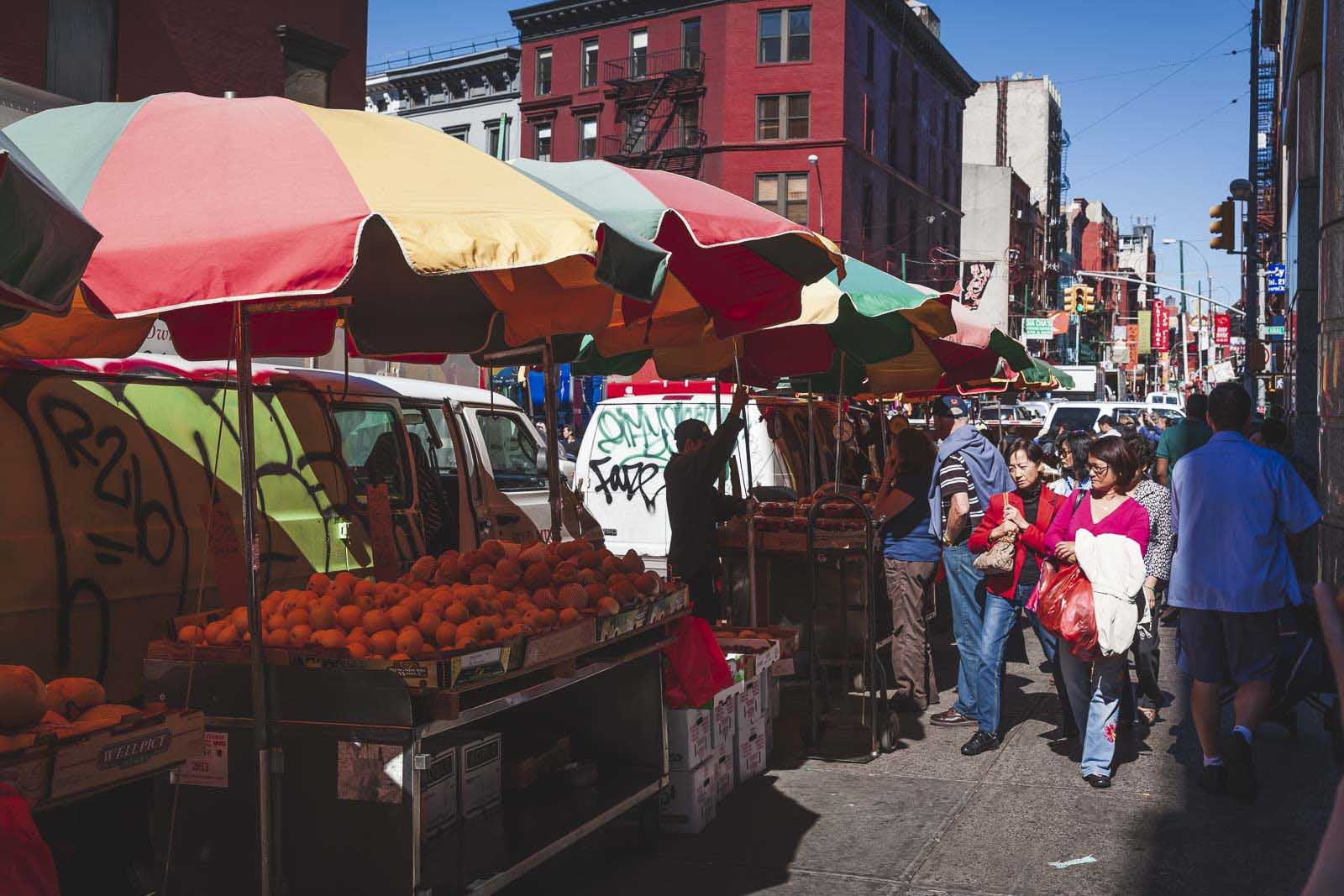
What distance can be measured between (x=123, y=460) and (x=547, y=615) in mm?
2393

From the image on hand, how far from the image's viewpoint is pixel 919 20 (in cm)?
5184

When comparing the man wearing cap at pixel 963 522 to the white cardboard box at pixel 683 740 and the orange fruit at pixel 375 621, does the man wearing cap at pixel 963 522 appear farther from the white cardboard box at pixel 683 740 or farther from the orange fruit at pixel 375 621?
the orange fruit at pixel 375 621

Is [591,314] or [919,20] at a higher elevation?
[919,20]

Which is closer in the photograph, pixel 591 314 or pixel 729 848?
pixel 729 848

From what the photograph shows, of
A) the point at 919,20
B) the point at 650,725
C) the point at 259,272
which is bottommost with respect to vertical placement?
the point at 650,725

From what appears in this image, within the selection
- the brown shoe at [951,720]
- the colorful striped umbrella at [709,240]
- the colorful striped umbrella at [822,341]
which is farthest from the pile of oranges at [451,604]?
the brown shoe at [951,720]

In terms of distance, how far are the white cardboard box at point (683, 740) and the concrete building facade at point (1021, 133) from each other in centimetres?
7285

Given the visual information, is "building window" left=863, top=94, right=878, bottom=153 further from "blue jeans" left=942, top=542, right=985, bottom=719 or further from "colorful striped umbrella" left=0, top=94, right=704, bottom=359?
"colorful striped umbrella" left=0, top=94, right=704, bottom=359

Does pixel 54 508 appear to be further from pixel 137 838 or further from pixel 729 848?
pixel 729 848

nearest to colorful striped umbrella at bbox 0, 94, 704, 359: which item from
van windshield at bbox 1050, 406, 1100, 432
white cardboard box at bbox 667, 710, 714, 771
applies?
white cardboard box at bbox 667, 710, 714, 771

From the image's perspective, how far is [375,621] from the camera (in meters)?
4.58

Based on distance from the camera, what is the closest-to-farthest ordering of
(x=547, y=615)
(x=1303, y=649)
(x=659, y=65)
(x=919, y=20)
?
(x=547, y=615), (x=1303, y=649), (x=659, y=65), (x=919, y=20)

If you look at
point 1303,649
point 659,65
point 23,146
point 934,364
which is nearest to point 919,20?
point 659,65

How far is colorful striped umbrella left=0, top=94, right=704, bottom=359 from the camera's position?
141 inches
